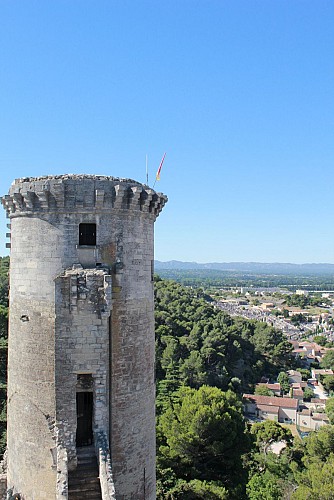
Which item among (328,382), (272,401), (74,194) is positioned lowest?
(328,382)

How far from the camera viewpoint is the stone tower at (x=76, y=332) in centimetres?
1020

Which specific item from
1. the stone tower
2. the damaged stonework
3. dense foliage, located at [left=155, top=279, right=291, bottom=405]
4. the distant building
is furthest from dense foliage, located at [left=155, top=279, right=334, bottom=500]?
the damaged stonework

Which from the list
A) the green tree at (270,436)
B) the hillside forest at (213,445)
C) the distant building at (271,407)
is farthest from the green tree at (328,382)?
the green tree at (270,436)

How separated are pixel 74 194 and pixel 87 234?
1.10 m

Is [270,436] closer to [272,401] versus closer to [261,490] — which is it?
[261,490]

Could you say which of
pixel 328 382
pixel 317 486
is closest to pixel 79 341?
pixel 317 486

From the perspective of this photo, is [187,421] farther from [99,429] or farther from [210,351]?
[210,351]

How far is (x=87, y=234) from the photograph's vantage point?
35.7 feet

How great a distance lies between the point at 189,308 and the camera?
72.1 metres

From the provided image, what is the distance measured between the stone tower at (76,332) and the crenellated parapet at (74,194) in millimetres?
26

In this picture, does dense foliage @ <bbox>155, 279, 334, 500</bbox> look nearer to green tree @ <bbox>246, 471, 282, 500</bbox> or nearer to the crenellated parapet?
green tree @ <bbox>246, 471, 282, 500</bbox>

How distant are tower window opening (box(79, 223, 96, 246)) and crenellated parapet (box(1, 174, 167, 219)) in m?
0.45

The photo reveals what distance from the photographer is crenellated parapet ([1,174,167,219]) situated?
10.5 m

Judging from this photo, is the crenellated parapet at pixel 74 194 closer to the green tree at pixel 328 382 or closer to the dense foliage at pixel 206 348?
the dense foliage at pixel 206 348
